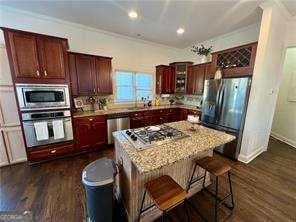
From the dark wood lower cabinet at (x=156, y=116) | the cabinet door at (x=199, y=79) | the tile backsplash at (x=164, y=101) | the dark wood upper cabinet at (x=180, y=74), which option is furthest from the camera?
the dark wood upper cabinet at (x=180, y=74)

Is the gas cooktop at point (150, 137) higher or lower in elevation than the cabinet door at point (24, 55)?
lower

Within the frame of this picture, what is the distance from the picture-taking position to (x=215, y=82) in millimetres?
3166

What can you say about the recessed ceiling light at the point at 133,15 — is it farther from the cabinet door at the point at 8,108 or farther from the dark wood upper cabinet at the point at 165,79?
the cabinet door at the point at 8,108

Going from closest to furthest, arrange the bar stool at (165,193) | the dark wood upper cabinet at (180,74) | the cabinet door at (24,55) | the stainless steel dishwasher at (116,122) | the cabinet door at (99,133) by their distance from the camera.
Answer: the bar stool at (165,193)
the cabinet door at (24,55)
the cabinet door at (99,133)
the stainless steel dishwasher at (116,122)
the dark wood upper cabinet at (180,74)

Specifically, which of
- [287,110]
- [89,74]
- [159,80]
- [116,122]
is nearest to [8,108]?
[89,74]

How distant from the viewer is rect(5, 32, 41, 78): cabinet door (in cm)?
229

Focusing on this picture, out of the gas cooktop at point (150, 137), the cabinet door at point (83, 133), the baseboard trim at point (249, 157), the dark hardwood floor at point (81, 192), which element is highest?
the gas cooktop at point (150, 137)

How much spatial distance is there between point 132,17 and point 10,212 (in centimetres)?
374

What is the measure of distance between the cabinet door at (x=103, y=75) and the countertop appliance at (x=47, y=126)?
3.56ft

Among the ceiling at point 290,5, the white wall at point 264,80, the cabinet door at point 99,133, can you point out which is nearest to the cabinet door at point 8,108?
the cabinet door at point 99,133

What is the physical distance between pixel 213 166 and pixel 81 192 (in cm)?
193

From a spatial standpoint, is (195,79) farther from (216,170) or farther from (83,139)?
(83,139)

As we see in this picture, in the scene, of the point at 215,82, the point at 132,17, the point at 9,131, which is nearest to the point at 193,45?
the point at 215,82

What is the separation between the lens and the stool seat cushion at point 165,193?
1.14 m
